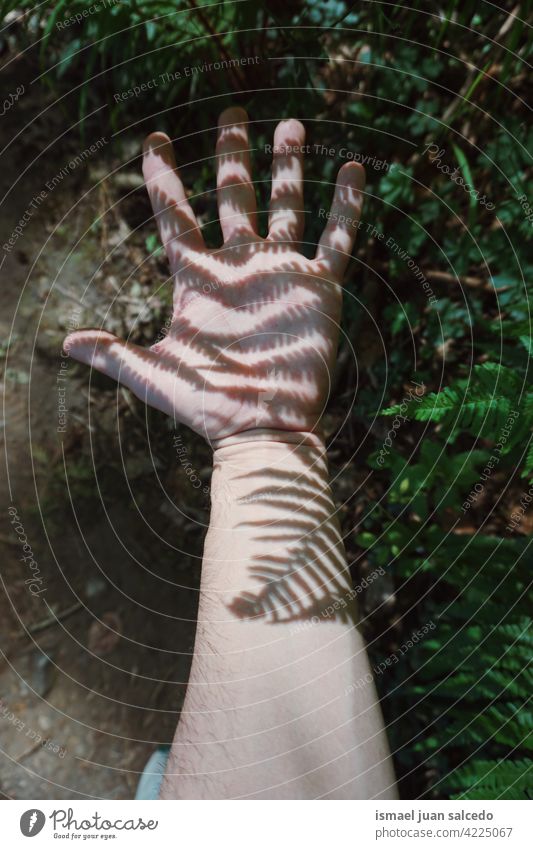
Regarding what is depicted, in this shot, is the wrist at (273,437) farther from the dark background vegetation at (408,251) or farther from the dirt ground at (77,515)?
Result: the dirt ground at (77,515)

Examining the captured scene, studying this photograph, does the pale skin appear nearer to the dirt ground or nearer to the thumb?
the thumb

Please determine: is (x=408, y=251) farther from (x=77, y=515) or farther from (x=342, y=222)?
(x=77, y=515)

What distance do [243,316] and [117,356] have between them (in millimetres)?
447

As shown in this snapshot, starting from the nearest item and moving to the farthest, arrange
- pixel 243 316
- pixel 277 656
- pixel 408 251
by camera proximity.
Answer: pixel 277 656 < pixel 243 316 < pixel 408 251

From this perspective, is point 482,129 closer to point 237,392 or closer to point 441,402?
point 441,402

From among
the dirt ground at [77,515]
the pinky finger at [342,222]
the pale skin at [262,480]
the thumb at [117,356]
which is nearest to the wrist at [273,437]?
the pale skin at [262,480]

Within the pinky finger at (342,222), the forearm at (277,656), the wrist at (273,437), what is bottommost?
the forearm at (277,656)

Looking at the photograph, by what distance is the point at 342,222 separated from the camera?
6.93 ft

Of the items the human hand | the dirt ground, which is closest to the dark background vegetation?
the dirt ground

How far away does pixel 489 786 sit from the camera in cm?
193

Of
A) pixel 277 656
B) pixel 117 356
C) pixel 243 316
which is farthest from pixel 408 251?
pixel 277 656

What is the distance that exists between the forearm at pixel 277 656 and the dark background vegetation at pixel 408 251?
41cm

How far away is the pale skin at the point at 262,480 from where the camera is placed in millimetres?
1895
